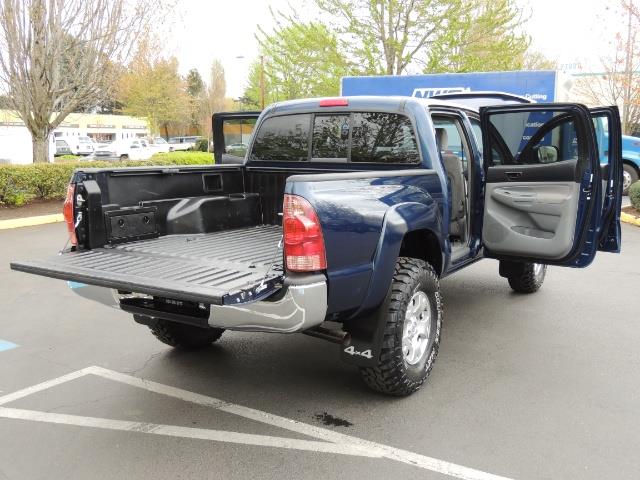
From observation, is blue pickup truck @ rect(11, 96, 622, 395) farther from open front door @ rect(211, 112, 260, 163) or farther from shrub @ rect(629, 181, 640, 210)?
shrub @ rect(629, 181, 640, 210)

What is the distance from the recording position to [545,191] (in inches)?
187

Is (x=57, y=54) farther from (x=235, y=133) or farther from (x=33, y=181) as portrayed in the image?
(x=235, y=133)

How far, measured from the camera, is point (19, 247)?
880 cm

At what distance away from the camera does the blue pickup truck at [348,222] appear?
3086 millimetres

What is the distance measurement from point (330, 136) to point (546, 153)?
194 centimetres

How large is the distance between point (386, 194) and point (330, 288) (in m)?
0.78

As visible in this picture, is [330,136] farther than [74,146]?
No

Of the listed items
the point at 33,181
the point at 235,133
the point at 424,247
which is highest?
the point at 235,133

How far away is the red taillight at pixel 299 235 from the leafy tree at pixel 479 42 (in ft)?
55.0

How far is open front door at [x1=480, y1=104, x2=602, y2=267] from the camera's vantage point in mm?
4562

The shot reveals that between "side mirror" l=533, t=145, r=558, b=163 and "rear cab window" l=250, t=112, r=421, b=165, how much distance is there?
4.83ft

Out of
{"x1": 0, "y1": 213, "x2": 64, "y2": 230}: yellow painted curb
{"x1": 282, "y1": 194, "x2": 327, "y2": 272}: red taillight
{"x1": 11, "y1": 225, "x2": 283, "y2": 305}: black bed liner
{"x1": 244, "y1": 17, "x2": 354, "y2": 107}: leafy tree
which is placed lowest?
{"x1": 0, "y1": 213, "x2": 64, "y2": 230}: yellow painted curb

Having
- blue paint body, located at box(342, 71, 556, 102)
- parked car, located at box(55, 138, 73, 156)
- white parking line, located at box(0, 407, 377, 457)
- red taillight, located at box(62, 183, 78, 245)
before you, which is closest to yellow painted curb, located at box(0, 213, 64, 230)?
red taillight, located at box(62, 183, 78, 245)

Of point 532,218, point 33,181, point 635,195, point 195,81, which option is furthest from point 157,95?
point 532,218
